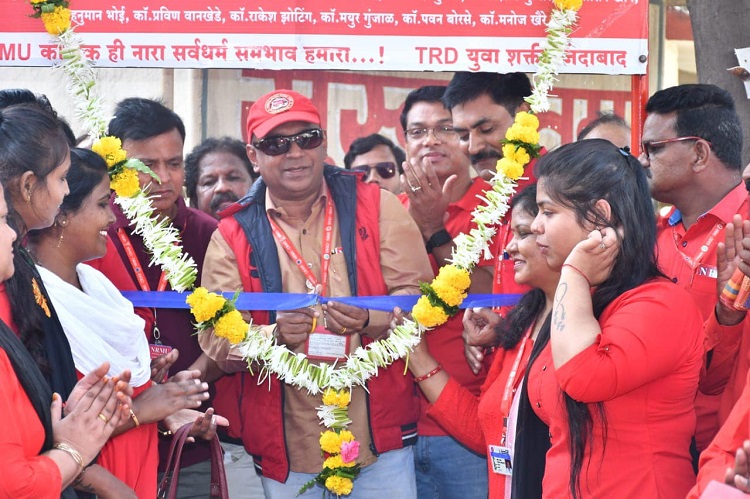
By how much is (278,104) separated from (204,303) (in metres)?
1.08

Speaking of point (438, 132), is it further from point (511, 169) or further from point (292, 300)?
point (292, 300)

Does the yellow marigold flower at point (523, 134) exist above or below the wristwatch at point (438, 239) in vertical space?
above

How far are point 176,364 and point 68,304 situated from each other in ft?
3.76

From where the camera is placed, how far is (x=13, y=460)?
2756 millimetres

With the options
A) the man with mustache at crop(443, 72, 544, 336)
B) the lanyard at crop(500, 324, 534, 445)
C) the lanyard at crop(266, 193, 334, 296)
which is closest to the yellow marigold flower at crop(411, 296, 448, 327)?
the lanyard at crop(266, 193, 334, 296)

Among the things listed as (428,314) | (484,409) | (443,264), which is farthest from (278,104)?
(484,409)

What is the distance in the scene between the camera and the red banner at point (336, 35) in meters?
4.67

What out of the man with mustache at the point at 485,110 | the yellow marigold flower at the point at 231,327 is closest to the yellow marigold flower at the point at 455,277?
the man with mustache at the point at 485,110

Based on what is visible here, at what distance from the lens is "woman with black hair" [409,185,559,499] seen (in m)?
3.54

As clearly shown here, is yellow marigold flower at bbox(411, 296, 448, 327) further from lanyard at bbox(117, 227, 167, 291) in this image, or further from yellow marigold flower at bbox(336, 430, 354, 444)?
lanyard at bbox(117, 227, 167, 291)

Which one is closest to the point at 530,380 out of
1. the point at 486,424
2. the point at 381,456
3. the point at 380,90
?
the point at 486,424

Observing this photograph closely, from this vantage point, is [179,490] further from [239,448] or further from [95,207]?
[95,207]

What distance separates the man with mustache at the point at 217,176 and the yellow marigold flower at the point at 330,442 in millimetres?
2205

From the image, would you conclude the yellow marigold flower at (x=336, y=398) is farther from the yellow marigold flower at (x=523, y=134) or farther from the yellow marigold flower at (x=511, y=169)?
the yellow marigold flower at (x=523, y=134)
